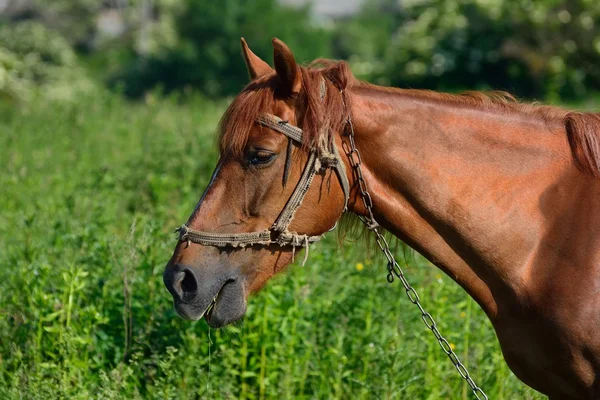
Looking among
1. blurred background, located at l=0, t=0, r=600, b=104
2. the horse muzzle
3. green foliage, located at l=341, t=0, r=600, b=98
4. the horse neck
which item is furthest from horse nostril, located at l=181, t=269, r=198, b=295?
green foliage, located at l=341, t=0, r=600, b=98

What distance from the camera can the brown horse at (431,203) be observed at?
3.25 metres

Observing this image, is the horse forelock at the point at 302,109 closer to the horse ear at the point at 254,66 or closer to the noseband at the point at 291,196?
the noseband at the point at 291,196

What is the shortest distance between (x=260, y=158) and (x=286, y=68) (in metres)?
0.38

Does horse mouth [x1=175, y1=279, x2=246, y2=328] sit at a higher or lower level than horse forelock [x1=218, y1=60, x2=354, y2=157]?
lower

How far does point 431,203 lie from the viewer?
3357 mm

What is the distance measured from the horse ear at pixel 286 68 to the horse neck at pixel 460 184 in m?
0.26

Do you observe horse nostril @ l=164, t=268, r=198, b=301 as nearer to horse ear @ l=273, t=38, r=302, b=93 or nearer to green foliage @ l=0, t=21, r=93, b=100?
horse ear @ l=273, t=38, r=302, b=93

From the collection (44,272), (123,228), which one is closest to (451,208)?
(44,272)

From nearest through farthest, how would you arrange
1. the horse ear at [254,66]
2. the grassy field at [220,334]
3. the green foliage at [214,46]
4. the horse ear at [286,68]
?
the horse ear at [286,68] → the horse ear at [254,66] → the grassy field at [220,334] → the green foliage at [214,46]

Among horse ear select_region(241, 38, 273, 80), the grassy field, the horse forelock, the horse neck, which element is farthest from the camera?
the grassy field

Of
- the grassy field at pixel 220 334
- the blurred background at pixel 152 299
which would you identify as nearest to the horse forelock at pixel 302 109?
the blurred background at pixel 152 299

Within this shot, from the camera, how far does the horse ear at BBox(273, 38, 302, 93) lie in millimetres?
A: 3148

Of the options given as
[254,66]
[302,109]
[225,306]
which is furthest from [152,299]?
[302,109]

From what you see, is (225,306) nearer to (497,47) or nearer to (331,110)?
(331,110)
